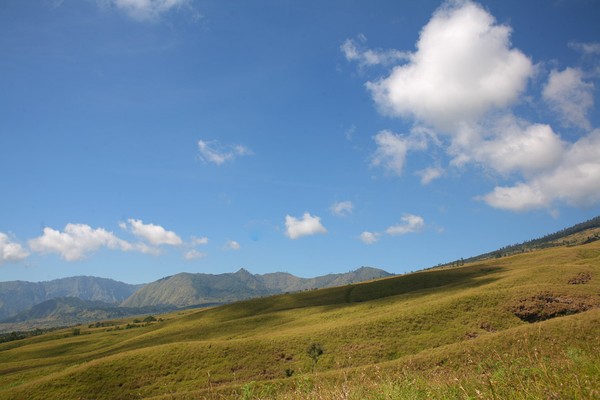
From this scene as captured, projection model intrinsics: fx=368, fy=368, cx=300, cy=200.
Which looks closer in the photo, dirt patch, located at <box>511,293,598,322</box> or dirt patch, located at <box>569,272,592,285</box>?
dirt patch, located at <box>511,293,598,322</box>

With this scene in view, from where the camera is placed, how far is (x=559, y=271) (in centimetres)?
10069

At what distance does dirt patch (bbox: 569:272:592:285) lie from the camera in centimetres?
9050

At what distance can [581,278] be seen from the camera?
92625 millimetres

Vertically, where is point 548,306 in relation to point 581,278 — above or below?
below

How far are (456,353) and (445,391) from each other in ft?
127

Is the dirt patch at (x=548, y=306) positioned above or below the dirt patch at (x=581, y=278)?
below

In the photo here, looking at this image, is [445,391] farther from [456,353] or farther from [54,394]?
[54,394]

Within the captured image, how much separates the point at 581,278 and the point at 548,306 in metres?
29.3

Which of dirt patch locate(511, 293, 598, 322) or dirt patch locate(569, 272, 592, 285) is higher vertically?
dirt patch locate(569, 272, 592, 285)

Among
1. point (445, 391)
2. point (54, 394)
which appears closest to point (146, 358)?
point (54, 394)

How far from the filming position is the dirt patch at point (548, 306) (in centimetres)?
7012

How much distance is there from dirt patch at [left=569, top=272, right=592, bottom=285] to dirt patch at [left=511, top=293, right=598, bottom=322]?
1832cm

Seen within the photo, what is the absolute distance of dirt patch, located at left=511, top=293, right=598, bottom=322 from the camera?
2761 inches

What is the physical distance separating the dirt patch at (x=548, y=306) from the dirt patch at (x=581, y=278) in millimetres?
18316
